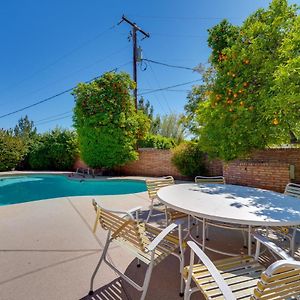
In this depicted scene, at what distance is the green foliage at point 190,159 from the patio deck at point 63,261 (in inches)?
245

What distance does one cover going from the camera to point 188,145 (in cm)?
1000

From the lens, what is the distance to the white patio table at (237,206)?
192cm

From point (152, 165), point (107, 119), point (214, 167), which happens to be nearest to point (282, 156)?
point (214, 167)

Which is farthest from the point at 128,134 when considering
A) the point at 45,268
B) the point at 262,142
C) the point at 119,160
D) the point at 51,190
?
the point at 45,268

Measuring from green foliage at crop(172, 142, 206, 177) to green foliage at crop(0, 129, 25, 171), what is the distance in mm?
11343

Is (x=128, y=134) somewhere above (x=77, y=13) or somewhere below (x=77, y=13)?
below

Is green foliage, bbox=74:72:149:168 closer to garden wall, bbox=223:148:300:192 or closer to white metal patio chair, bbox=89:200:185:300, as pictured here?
garden wall, bbox=223:148:300:192

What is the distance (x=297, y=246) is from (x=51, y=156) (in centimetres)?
1509

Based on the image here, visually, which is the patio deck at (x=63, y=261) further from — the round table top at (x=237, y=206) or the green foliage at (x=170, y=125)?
the green foliage at (x=170, y=125)

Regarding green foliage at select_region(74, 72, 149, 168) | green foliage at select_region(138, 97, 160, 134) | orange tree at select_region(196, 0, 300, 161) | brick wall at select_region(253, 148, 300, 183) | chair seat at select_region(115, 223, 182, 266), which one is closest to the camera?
chair seat at select_region(115, 223, 182, 266)

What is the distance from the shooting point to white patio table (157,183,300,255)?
192 centimetres

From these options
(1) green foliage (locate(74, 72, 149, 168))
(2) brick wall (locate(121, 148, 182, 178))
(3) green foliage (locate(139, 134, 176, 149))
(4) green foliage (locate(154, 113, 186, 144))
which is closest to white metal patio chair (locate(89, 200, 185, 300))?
(2) brick wall (locate(121, 148, 182, 178))

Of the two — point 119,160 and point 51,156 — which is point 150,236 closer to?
point 119,160

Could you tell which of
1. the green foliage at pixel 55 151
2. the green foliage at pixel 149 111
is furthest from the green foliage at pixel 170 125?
the green foliage at pixel 55 151
